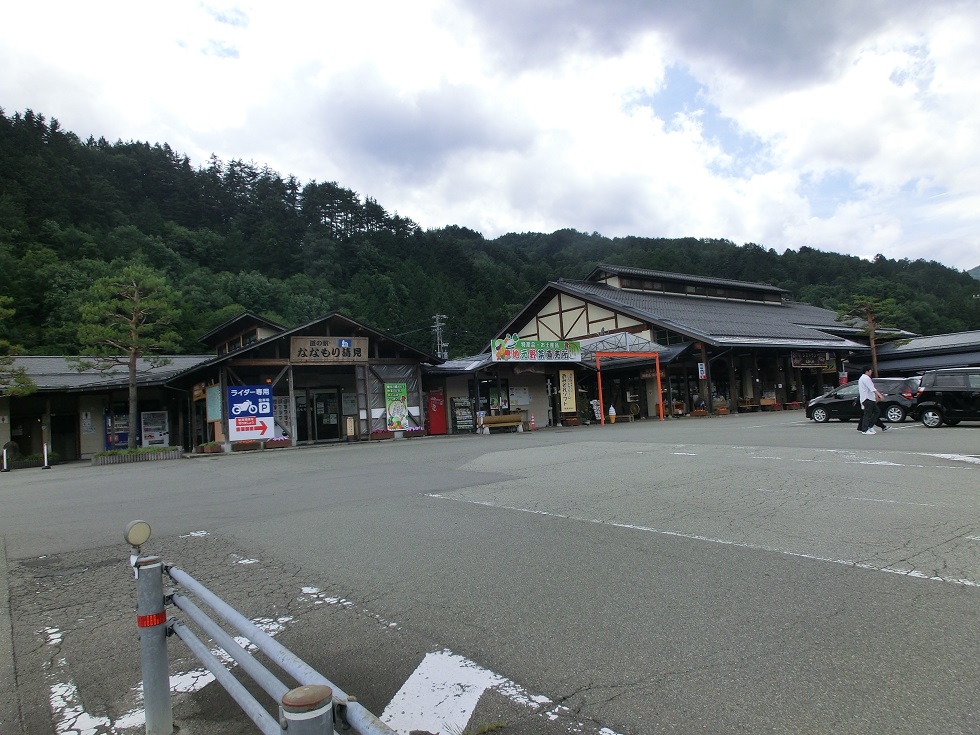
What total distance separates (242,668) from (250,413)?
21661 mm

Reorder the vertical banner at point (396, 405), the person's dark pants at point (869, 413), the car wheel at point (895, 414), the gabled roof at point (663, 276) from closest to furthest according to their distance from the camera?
the person's dark pants at point (869, 413), the car wheel at point (895, 414), the vertical banner at point (396, 405), the gabled roof at point (663, 276)

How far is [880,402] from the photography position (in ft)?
61.9

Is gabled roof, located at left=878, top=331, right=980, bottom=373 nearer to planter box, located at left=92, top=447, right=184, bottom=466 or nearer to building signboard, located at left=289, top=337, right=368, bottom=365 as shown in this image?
building signboard, located at left=289, top=337, right=368, bottom=365

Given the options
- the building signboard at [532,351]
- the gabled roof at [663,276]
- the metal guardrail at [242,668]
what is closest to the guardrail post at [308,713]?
the metal guardrail at [242,668]

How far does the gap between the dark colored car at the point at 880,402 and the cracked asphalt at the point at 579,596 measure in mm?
11154

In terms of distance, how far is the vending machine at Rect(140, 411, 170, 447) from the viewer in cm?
2753

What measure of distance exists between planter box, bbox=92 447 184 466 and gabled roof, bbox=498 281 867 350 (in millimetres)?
23293

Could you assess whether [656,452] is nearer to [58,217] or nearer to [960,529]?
[960,529]

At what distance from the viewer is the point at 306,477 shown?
12.1 meters

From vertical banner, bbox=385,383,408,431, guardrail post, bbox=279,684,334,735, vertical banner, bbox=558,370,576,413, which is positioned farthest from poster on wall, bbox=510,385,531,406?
guardrail post, bbox=279,684,334,735

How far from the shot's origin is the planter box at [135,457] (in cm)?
2072

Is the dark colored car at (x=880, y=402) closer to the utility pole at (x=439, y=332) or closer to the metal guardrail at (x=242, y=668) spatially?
the metal guardrail at (x=242, y=668)

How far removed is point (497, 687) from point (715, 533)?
351 centimetres

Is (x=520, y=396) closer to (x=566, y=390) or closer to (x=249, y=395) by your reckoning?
(x=566, y=390)
